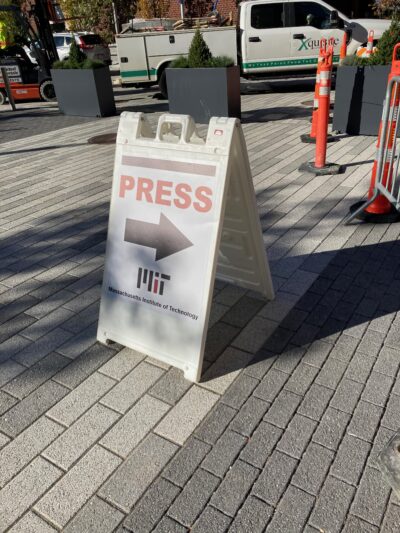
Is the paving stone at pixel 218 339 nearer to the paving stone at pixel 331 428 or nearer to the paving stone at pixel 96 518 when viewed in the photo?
the paving stone at pixel 331 428

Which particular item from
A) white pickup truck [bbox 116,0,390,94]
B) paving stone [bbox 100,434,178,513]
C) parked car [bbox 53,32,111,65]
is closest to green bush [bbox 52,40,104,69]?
white pickup truck [bbox 116,0,390,94]

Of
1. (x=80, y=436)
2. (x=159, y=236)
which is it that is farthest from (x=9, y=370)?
(x=159, y=236)

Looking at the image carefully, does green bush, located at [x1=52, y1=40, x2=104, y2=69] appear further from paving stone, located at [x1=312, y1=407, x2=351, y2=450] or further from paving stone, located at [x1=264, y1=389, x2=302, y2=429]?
paving stone, located at [x1=312, y1=407, x2=351, y2=450]

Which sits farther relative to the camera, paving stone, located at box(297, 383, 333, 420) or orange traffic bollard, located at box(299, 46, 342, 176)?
orange traffic bollard, located at box(299, 46, 342, 176)

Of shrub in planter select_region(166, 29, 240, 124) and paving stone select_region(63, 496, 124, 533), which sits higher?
shrub in planter select_region(166, 29, 240, 124)

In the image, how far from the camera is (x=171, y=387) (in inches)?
110

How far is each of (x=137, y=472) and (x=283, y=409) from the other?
0.89 m

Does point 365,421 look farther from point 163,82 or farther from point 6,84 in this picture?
point 6,84

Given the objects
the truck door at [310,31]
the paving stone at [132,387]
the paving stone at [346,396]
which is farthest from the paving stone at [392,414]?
the truck door at [310,31]

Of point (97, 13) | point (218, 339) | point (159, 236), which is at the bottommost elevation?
point (218, 339)

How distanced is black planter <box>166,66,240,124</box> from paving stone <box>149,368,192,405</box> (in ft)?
24.2

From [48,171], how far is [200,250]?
575 centimetres

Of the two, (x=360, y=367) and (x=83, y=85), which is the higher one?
(x=83, y=85)

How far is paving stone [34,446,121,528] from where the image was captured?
6.93ft
